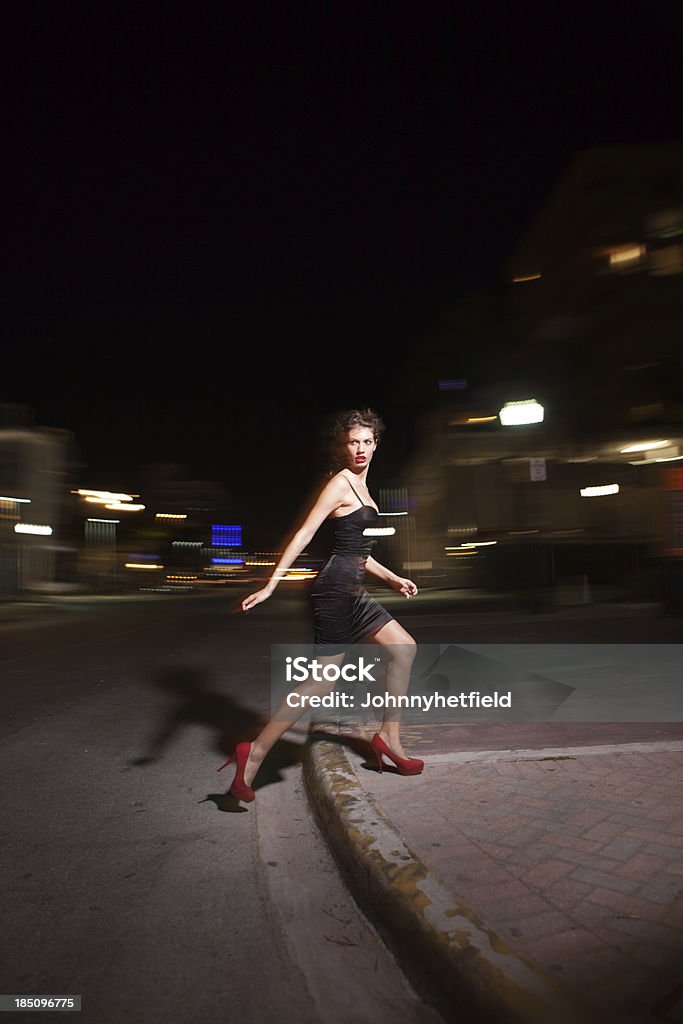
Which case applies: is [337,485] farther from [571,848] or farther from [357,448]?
[571,848]

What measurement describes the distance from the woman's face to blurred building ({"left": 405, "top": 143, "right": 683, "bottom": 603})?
38.1 ft

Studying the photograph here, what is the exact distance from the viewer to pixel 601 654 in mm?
8492

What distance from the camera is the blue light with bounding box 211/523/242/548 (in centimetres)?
7221

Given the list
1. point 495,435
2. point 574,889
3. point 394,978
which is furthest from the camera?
point 495,435

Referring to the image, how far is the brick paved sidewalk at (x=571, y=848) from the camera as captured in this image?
2055 mm

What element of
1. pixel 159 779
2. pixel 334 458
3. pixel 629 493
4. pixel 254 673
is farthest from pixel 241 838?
pixel 629 493

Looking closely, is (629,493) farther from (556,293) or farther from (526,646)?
(526,646)

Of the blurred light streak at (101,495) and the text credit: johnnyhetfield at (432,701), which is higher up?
the blurred light streak at (101,495)

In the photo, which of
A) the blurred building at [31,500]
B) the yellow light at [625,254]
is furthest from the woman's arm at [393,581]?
the blurred building at [31,500]

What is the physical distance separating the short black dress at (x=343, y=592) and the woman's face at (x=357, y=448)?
13cm

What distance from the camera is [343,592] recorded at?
12.5ft

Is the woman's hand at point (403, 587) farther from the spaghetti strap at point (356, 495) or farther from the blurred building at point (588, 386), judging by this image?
the blurred building at point (588, 386)

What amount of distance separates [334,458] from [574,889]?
90.3 inches
